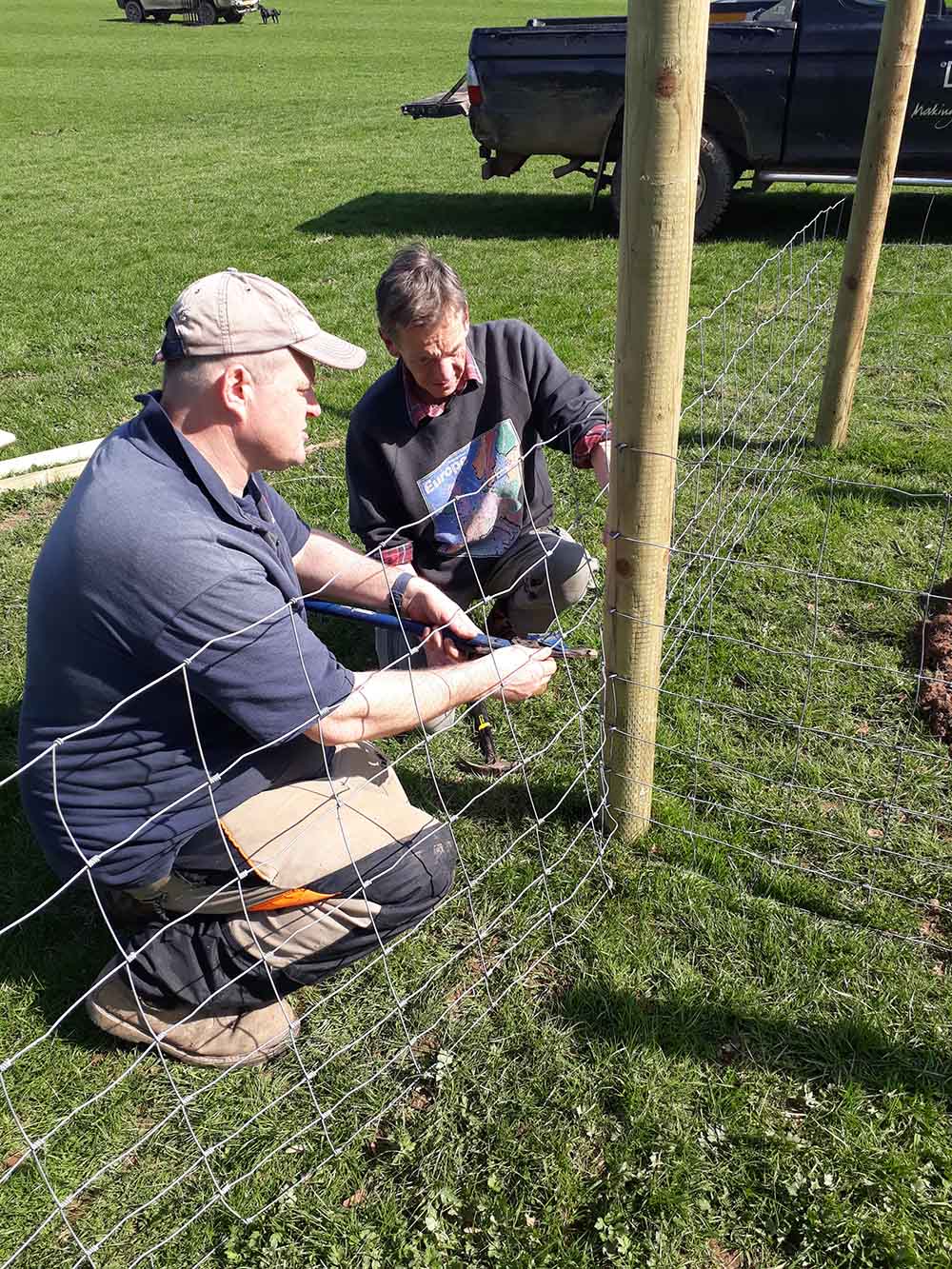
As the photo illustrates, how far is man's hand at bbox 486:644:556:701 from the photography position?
8.18 ft

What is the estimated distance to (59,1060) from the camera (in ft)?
7.70

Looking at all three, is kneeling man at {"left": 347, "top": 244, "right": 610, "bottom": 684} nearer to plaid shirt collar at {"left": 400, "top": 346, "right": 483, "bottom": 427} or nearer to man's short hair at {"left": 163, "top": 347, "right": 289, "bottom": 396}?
plaid shirt collar at {"left": 400, "top": 346, "right": 483, "bottom": 427}

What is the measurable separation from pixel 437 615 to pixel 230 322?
1.11 metres

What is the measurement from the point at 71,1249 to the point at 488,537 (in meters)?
2.26

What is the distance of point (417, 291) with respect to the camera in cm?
263

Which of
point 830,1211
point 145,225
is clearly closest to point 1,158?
point 145,225

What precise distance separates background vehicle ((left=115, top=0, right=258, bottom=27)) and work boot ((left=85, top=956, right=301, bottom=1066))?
3879 cm

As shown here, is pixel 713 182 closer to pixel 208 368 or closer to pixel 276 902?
pixel 208 368

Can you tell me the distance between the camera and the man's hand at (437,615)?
2.79m

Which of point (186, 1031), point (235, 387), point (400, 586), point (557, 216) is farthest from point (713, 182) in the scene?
point (186, 1031)

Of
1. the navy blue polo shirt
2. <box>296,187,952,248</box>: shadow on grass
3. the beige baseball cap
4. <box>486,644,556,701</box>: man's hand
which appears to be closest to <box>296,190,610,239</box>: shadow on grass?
<box>296,187,952,248</box>: shadow on grass

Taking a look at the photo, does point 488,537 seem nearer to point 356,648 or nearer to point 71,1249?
point 356,648

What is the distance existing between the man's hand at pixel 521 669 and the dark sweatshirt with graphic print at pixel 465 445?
570 millimetres

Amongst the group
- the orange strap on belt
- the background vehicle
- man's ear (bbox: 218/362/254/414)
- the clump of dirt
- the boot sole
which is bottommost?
the boot sole
